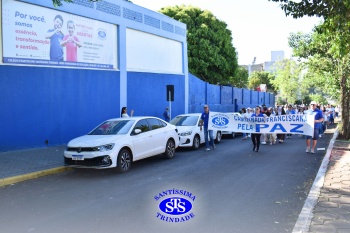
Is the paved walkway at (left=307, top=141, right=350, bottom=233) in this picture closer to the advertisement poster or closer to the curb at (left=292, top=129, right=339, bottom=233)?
the curb at (left=292, top=129, right=339, bottom=233)

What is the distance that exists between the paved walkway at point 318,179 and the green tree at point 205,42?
18.5 m

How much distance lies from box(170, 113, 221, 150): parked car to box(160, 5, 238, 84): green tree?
16604 millimetres

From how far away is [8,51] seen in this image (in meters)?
12.5

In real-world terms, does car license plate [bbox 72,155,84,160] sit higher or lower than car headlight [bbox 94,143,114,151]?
lower

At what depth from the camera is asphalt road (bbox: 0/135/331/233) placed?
17.6ft

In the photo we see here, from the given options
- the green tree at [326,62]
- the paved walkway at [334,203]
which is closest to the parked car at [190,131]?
the paved walkway at [334,203]

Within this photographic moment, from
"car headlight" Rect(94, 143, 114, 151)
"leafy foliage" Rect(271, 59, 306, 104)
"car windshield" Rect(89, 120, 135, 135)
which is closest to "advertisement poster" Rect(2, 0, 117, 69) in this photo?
"car windshield" Rect(89, 120, 135, 135)

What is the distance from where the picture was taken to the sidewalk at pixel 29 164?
348 inches

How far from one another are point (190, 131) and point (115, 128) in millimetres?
4331

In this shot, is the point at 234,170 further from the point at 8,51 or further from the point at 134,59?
the point at 134,59

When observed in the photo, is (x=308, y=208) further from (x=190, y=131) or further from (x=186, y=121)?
(x=186, y=121)

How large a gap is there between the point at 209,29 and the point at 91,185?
2573 centimetres

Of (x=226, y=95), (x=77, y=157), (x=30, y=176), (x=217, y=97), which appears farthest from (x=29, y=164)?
(x=226, y=95)

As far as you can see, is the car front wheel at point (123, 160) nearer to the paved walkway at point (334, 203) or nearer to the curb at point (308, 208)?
the curb at point (308, 208)
